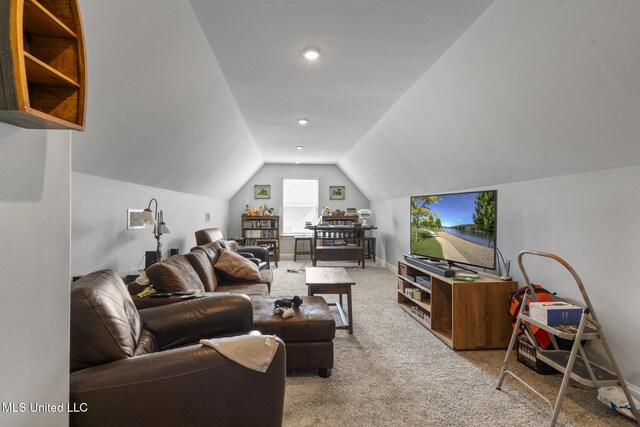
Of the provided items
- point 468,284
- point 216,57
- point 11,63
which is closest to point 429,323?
point 468,284

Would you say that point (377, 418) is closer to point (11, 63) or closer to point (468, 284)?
point (468, 284)

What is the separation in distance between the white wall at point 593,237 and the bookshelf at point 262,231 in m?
5.29

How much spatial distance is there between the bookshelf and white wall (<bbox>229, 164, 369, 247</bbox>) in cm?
63

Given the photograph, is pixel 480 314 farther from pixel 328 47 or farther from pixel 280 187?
pixel 280 187

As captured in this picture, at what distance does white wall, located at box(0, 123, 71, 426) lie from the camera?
841mm

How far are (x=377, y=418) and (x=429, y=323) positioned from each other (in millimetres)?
1587

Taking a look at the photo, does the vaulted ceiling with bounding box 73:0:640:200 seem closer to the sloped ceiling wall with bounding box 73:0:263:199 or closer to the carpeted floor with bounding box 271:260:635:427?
the sloped ceiling wall with bounding box 73:0:263:199

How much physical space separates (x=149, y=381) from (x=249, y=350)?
14.9 inches

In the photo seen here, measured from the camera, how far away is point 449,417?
1944 mm

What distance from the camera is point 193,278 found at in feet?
9.37

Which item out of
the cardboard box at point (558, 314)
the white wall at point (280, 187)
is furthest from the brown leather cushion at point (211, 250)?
the white wall at point (280, 187)

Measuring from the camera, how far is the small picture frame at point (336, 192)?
8.43m

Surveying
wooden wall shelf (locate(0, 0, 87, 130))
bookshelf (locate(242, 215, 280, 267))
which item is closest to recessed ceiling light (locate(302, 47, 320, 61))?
wooden wall shelf (locate(0, 0, 87, 130))

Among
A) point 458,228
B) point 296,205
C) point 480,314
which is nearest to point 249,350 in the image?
point 480,314
